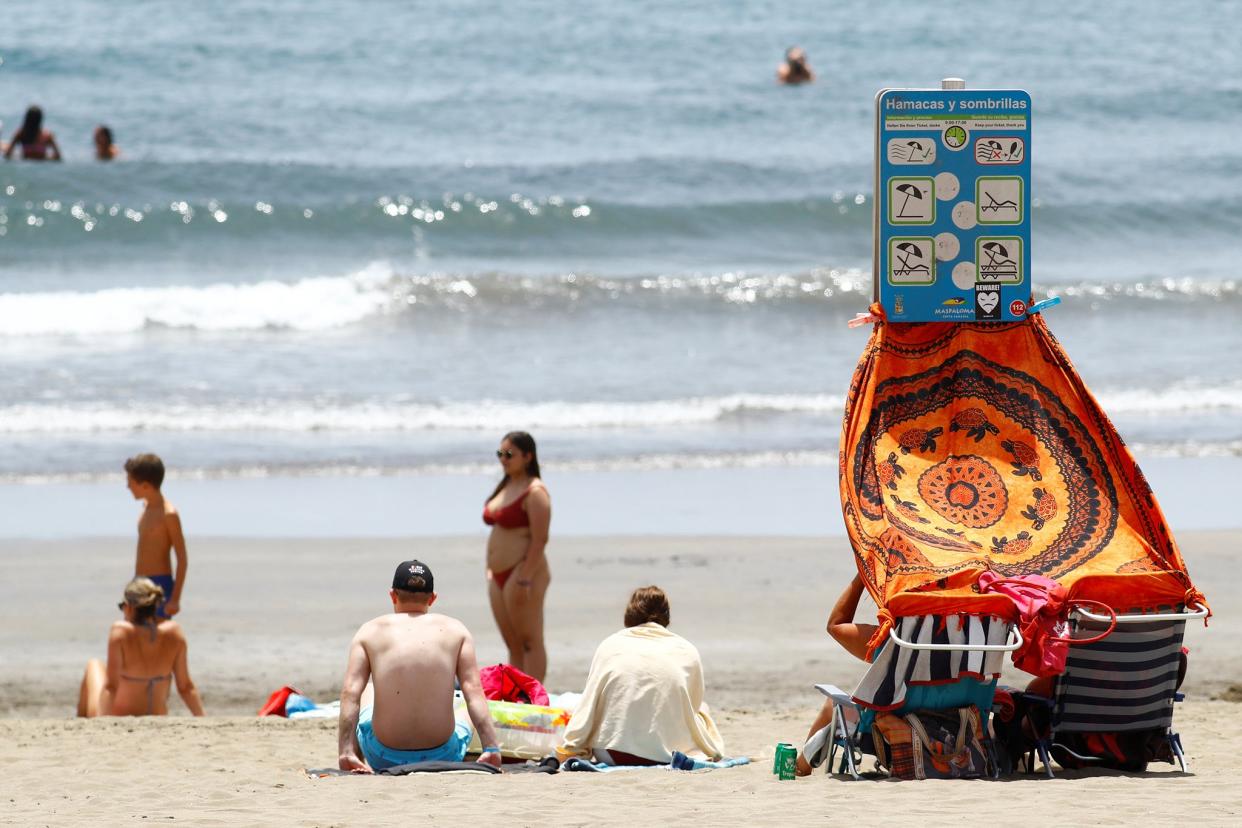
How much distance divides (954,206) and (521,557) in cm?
276

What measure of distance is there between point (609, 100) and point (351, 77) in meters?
4.77

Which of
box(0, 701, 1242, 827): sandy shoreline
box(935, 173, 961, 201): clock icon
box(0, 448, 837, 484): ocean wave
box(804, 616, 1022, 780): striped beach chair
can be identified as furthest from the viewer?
box(0, 448, 837, 484): ocean wave

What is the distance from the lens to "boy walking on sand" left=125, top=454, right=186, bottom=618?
315 inches

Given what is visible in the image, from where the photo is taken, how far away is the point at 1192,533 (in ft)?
34.0

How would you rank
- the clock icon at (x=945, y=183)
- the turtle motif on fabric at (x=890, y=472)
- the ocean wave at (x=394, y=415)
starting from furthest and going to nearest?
1. the ocean wave at (x=394, y=415)
2. the clock icon at (x=945, y=183)
3. the turtle motif on fabric at (x=890, y=472)

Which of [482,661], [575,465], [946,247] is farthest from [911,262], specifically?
[575,465]

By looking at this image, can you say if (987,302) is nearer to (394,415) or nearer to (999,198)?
(999,198)

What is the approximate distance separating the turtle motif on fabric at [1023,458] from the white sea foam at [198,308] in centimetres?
1309

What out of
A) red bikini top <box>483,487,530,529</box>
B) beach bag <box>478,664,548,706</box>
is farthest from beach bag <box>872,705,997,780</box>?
red bikini top <box>483,487,530,529</box>

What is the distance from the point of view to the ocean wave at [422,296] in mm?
18031

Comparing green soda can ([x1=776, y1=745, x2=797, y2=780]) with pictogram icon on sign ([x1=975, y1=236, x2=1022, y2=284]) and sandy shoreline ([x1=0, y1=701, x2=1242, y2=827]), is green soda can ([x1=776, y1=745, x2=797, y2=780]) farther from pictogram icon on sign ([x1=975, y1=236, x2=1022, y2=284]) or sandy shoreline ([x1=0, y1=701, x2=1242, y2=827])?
pictogram icon on sign ([x1=975, y1=236, x2=1022, y2=284])

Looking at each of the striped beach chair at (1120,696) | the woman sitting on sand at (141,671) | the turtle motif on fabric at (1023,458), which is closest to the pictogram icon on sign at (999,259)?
the turtle motif on fabric at (1023,458)

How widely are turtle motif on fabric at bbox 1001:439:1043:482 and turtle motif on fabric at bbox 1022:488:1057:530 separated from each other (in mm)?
68

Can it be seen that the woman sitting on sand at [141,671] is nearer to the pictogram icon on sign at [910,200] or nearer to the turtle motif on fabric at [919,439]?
the turtle motif on fabric at [919,439]
